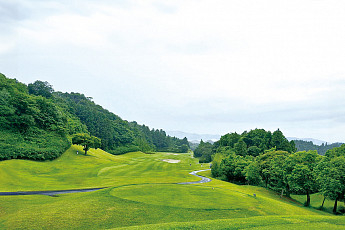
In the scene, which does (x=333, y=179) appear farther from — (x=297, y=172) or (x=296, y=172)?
(x=296, y=172)

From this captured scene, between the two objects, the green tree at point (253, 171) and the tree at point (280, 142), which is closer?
the green tree at point (253, 171)

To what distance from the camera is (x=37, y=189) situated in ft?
113

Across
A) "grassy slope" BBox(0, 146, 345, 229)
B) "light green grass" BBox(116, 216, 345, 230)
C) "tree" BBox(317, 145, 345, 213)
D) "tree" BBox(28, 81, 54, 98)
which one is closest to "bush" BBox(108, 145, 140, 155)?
"tree" BBox(28, 81, 54, 98)

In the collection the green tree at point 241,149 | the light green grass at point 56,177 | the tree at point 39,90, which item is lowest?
the light green grass at point 56,177

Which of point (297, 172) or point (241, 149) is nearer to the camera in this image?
point (297, 172)

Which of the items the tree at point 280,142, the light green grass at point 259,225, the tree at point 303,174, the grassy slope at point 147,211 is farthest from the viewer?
the tree at point 280,142

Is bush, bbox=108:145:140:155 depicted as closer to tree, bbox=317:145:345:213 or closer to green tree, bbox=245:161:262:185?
green tree, bbox=245:161:262:185

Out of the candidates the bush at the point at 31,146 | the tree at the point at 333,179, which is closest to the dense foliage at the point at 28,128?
the bush at the point at 31,146

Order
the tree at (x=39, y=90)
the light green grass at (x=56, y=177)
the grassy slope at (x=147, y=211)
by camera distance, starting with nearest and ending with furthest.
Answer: the grassy slope at (x=147, y=211) → the light green grass at (x=56, y=177) → the tree at (x=39, y=90)

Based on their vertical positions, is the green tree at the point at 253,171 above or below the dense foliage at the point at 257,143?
below

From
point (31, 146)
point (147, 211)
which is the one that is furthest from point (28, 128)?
point (147, 211)

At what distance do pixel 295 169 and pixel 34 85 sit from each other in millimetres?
139212

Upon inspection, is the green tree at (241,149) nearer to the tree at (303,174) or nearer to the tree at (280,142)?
the tree at (280,142)

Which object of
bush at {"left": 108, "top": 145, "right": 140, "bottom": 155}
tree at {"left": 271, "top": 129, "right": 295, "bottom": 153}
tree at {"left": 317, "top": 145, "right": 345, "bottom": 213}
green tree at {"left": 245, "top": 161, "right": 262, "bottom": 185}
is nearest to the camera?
tree at {"left": 317, "top": 145, "right": 345, "bottom": 213}
